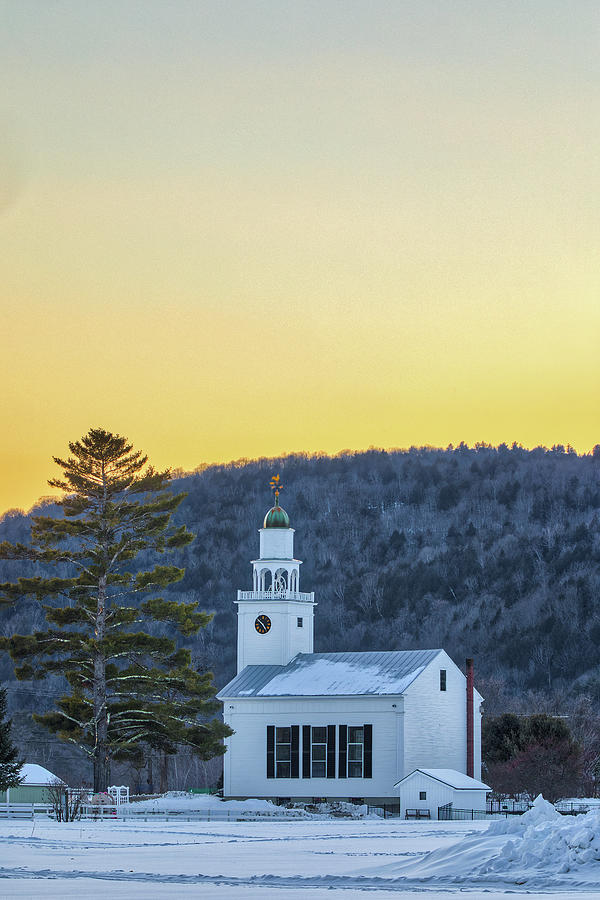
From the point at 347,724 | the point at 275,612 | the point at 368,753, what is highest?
the point at 275,612

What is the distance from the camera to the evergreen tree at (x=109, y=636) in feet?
213

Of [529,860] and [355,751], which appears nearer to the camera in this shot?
[529,860]

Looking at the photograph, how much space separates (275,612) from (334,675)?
6.01m

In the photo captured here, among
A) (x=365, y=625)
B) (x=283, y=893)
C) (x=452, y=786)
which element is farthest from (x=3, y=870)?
(x=365, y=625)

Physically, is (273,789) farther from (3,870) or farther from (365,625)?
(365,625)

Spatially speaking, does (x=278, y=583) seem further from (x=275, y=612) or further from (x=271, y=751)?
(x=271, y=751)

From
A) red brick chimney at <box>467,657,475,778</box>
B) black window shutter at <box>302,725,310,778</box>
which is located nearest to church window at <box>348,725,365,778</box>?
black window shutter at <box>302,725,310,778</box>

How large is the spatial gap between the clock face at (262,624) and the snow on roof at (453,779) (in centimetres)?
1322

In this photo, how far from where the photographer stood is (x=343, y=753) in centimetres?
7069

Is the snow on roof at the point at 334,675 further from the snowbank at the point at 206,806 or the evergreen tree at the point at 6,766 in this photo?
the evergreen tree at the point at 6,766

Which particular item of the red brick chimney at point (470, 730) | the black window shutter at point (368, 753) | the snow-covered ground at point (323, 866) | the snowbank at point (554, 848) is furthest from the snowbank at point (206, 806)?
the snowbank at point (554, 848)

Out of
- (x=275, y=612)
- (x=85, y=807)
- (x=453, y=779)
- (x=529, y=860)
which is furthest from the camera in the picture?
(x=275, y=612)

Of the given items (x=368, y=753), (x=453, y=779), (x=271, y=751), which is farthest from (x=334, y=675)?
(x=453, y=779)

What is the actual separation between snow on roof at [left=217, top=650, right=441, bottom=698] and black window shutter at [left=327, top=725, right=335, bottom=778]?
5.40 ft
